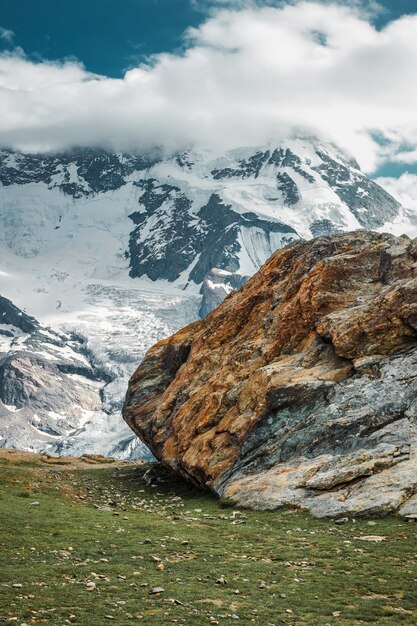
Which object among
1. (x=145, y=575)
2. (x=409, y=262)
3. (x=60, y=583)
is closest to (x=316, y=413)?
(x=409, y=262)

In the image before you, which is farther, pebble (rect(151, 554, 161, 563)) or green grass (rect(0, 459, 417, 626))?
pebble (rect(151, 554, 161, 563))

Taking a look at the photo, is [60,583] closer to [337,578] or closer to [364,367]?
[337,578]

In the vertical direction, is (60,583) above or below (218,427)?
above

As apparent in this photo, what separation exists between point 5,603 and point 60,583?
2522 millimetres

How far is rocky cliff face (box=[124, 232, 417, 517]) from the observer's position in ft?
115

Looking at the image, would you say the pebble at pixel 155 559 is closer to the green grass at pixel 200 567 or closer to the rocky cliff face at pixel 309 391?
the green grass at pixel 200 567

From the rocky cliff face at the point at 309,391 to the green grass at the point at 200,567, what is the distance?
3.37 metres

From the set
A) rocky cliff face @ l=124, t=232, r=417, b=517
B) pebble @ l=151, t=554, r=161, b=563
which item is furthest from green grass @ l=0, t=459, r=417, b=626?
rocky cliff face @ l=124, t=232, r=417, b=517

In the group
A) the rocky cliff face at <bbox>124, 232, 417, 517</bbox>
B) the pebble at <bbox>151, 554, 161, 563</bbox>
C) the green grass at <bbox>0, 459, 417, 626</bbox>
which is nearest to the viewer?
the green grass at <bbox>0, 459, 417, 626</bbox>

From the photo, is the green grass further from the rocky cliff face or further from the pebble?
the rocky cliff face

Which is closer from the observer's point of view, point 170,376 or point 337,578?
point 337,578

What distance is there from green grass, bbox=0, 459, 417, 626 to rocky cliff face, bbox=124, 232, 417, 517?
11.0ft

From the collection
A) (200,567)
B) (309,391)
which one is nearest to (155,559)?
(200,567)

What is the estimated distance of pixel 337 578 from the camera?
2206 cm
